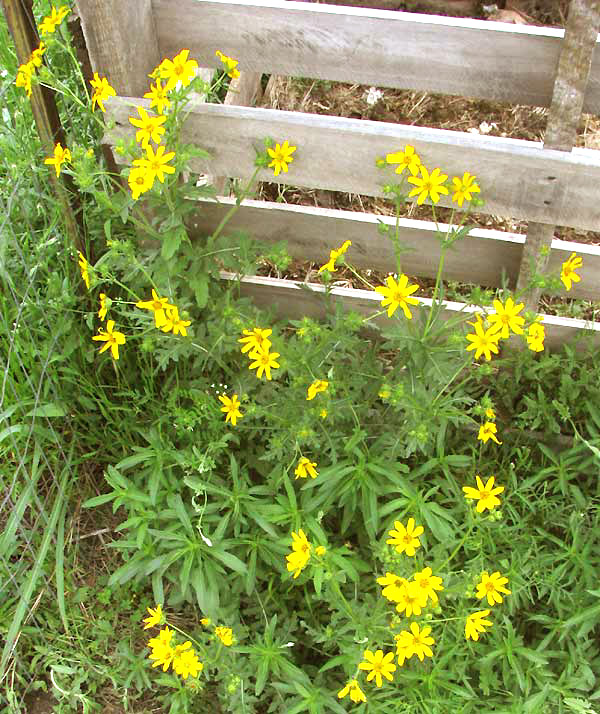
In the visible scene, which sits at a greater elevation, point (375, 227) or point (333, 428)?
point (375, 227)

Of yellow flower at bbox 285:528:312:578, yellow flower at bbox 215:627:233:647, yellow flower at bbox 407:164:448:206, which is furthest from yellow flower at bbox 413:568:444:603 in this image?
yellow flower at bbox 407:164:448:206

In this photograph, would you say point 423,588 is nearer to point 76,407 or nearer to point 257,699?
point 257,699

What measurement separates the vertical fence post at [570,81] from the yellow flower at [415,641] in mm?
1055

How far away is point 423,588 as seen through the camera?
199cm

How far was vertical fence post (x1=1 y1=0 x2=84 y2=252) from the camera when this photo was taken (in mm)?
2289

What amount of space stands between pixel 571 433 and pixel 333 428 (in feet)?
2.96

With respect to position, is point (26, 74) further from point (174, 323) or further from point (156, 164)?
point (174, 323)

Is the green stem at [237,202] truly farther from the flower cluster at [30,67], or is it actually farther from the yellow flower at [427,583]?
the yellow flower at [427,583]

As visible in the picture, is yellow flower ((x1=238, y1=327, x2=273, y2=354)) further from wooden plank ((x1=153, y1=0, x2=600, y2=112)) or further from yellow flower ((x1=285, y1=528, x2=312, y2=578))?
wooden plank ((x1=153, y1=0, x2=600, y2=112))

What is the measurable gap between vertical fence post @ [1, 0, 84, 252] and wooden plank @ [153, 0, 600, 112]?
1.18 ft

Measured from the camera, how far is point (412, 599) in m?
2.00

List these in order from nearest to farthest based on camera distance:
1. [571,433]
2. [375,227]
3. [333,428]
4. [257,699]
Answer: [257,699], [333,428], [375,227], [571,433]

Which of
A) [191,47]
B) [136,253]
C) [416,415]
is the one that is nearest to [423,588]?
[416,415]

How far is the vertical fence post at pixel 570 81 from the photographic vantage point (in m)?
2.07
